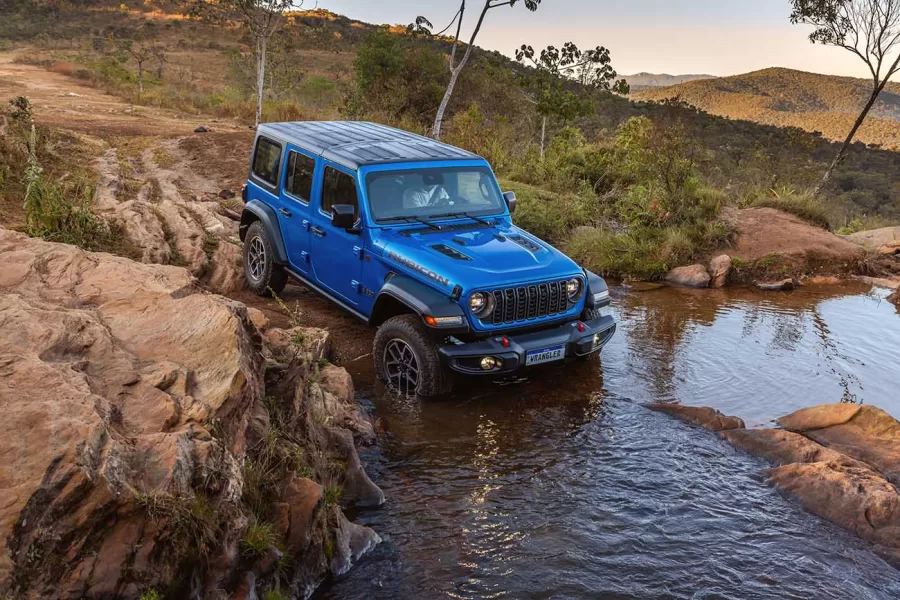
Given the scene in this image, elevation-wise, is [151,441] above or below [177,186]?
above

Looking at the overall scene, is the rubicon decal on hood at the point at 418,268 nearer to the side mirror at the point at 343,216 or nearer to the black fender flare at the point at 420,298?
the black fender flare at the point at 420,298

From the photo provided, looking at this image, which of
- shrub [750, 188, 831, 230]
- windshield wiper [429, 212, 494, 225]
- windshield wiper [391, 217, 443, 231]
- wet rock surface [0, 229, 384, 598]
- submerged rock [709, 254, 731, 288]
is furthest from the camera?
shrub [750, 188, 831, 230]

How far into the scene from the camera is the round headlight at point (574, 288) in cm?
663

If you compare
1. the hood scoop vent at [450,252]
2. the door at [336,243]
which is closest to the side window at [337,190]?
the door at [336,243]

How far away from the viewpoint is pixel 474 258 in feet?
21.0

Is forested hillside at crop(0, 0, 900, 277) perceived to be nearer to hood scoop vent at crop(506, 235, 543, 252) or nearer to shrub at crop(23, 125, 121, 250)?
shrub at crop(23, 125, 121, 250)

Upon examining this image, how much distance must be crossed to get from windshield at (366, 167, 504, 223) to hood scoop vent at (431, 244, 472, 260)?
1.96 ft

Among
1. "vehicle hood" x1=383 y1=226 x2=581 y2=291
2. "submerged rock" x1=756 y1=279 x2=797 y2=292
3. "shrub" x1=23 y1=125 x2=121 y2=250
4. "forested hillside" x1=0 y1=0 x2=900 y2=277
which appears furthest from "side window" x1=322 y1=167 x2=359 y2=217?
"submerged rock" x1=756 y1=279 x2=797 y2=292

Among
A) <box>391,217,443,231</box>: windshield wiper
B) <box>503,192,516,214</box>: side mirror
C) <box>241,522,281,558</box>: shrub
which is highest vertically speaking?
<box>503,192,516,214</box>: side mirror

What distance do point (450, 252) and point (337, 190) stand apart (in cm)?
148

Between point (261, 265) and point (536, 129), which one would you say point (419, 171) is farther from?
point (536, 129)

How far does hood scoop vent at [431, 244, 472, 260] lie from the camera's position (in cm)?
642

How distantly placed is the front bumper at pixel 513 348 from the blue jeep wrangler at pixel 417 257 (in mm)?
12

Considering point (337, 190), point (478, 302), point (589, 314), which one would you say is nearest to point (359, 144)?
point (337, 190)
